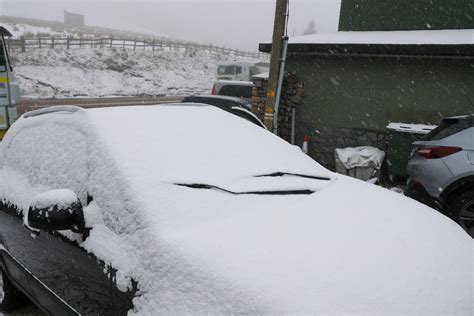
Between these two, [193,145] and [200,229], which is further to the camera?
[193,145]

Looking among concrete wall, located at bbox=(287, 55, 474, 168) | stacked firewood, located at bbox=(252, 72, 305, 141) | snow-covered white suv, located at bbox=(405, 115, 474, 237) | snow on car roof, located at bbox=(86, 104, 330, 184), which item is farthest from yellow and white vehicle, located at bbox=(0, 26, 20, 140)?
snow-covered white suv, located at bbox=(405, 115, 474, 237)

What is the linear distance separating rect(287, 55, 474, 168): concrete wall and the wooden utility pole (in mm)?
1929

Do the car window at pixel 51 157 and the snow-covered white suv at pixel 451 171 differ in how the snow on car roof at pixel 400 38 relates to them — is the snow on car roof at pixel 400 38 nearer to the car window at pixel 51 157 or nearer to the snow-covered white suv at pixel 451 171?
the snow-covered white suv at pixel 451 171

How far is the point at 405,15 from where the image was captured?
9750mm

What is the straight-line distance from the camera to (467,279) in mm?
1884

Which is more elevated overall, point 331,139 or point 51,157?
point 51,157

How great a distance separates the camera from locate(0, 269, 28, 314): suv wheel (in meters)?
3.17

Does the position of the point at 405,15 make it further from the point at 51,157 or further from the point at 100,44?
the point at 100,44

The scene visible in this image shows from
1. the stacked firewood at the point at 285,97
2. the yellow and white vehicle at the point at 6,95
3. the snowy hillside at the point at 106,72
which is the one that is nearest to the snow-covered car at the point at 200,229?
the stacked firewood at the point at 285,97

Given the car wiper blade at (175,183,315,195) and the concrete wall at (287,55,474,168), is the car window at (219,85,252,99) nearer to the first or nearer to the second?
the concrete wall at (287,55,474,168)


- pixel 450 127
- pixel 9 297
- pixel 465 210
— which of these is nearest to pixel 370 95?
pixel 450 127

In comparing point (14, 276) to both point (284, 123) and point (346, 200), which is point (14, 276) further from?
point (284, 123)

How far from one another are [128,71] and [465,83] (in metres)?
26.5

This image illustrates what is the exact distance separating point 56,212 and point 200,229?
727 millimetres
